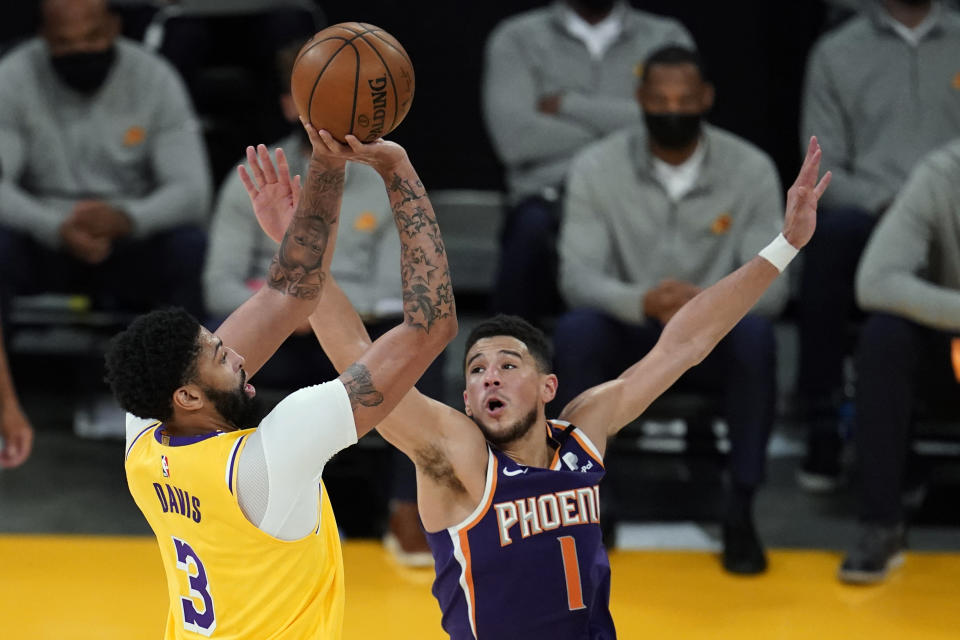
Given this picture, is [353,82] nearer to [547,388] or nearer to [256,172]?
[256,172]

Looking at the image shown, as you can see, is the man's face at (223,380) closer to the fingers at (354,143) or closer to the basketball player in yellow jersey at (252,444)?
the basketball player in yellow jersey at (252,444)

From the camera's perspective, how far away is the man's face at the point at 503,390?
126 inches

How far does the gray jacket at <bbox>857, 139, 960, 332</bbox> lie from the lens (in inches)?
178

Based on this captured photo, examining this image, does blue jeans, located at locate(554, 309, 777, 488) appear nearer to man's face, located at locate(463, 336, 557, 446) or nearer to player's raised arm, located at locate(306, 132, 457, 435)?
man's face, located at locate(463, 336, 557, 446)

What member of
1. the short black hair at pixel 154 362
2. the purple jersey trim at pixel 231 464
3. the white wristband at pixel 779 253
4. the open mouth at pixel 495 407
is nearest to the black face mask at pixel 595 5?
the white wristband at pixel 779 253

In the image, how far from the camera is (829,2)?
244 inches

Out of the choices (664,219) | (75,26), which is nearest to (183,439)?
(664,219)

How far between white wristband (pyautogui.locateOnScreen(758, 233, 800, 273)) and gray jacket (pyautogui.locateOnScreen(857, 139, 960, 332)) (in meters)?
1.36

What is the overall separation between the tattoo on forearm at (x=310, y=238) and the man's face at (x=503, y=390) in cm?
44

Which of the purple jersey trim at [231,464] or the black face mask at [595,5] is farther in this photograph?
the black face mask at [595,5]

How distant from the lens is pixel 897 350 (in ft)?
14.7

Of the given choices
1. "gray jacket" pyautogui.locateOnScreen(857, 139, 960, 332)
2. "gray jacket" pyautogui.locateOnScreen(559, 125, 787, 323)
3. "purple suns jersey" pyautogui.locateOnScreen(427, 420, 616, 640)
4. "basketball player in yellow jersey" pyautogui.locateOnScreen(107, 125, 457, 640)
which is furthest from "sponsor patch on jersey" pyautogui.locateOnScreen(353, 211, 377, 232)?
"basketball player in yellow jersey" pyautogui.locateOnScreen(107, 125, 457, 640)

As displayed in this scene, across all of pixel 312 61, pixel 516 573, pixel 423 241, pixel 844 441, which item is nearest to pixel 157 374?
pixel 423 241

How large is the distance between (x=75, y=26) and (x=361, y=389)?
346cm
